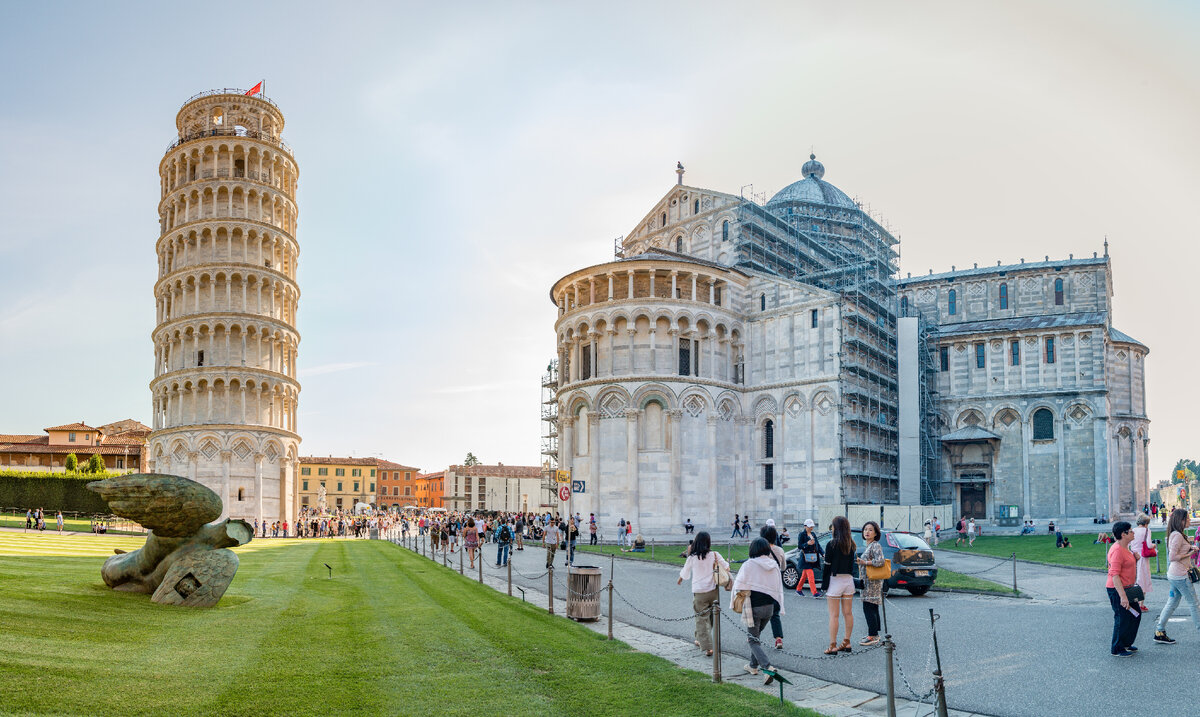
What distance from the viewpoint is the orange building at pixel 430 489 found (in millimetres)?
150500

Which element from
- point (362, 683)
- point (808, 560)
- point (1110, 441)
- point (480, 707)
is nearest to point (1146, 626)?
point (808, 560)

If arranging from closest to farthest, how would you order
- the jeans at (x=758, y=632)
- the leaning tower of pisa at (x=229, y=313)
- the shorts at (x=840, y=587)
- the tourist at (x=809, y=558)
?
the jeans at (x=758, y=632)
the shorts at (x=840, y=587)
the tourist at (x=809, y=558)
the leaning tower of pisa at (x=229, y=313)

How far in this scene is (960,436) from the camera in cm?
5666

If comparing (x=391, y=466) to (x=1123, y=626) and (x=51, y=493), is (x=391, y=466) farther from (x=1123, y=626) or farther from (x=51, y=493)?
(x=1123, y=626)

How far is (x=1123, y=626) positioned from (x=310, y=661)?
11.8 meters

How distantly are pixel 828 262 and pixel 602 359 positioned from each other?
23190mm

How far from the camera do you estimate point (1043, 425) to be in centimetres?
5597

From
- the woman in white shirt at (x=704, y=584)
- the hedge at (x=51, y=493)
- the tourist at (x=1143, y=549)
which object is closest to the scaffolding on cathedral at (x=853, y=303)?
the tourist at (x=1143, y=549)

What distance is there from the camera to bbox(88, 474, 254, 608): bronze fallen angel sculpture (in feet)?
45.1

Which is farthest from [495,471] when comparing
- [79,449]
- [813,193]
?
[813,193]

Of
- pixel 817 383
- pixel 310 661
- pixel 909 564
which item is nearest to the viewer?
pixel 310 661

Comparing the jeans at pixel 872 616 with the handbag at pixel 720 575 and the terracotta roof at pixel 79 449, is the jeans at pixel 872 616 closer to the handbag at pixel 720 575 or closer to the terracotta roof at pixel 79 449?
the handbag at pixel 720 575

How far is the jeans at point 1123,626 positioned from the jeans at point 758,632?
16.8ft

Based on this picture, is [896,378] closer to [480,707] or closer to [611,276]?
[611,276]
